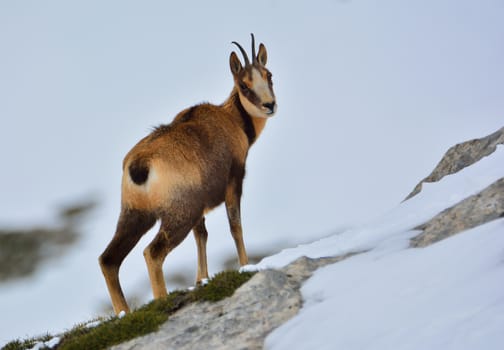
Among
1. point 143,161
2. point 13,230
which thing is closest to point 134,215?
point 143,161

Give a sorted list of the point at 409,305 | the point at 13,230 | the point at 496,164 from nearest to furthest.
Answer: the point at 409,305 < the point at 496,164 < the point at 13,230

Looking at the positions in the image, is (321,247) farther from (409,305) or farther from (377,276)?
(409,305)

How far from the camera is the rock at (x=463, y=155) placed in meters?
11.1

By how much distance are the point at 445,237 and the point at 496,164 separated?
1.93 meters

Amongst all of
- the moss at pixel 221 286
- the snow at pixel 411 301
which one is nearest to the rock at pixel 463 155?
the snow at pixel 411 301

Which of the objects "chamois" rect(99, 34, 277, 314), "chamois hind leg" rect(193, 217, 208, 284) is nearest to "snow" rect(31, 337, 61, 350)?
"chamois" rect(99, 34, 277, 314)

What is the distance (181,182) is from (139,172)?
0.59 m

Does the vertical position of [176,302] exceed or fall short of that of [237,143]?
it falls short

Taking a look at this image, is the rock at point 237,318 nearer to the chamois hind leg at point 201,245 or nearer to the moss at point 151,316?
the moss at point 151,316

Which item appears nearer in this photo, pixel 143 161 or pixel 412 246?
pixel 412 246

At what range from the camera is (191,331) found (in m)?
8.10

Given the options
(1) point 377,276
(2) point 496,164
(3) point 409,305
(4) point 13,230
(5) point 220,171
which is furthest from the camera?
(4) point 13,230

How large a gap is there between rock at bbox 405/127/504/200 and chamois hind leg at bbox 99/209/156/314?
157 inches

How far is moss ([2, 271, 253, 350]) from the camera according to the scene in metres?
8.48
